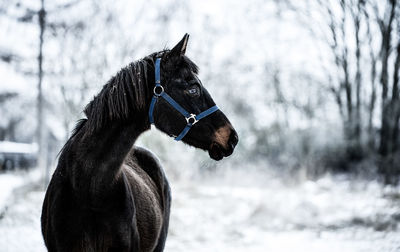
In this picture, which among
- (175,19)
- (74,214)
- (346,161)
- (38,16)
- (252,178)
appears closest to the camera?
(74,214)

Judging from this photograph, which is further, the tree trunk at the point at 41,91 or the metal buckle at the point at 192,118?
the tree trunk at the point at 41,91

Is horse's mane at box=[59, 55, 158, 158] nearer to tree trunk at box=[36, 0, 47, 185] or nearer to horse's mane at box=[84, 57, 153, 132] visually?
horse's mane at box=[84, 57, 153, 132]

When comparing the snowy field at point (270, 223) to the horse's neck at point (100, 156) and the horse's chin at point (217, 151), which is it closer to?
the horse's neck at point (100, 156)

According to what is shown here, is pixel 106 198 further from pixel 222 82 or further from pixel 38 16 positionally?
pixel 222 82

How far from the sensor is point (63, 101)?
38.2 feet

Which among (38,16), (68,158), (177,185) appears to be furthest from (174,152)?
(68,158)

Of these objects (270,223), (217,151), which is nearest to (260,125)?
(270,223)

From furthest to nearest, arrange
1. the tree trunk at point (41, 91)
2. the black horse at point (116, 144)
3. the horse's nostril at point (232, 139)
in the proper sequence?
1. the tree trunk at point (41, 91)
2. the horse's nostril at point (232, 139)
3. the black horse at point (116, 144)

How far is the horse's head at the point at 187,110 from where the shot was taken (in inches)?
110

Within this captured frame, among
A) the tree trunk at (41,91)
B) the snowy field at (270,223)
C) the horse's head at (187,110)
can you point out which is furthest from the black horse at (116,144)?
the tree trunk at (41,91)

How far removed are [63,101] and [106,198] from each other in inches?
382

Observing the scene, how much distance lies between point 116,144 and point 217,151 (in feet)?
2.46

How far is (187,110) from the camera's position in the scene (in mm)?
2830

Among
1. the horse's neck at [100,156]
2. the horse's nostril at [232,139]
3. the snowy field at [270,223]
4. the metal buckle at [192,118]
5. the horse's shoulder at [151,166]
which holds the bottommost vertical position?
the snowy field at [270,223]
